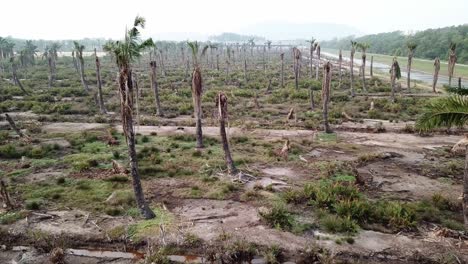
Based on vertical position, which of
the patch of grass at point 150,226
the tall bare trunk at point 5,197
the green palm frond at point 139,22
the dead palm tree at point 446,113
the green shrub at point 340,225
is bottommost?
the patch of grass at point 150,226

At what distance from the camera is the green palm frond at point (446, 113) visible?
40.1 ft

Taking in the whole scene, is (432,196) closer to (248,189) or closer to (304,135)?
(248,189)

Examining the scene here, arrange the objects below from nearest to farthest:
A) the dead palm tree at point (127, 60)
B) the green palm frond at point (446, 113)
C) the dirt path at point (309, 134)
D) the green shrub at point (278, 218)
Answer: the green palm frond at point (446, 113), the dead palm tree at point (127, 60), the green shrub at point (278, 218), the dirt path at point (309, 134)

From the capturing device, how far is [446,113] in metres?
12.6

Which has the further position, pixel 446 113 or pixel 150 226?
pixel 150 226

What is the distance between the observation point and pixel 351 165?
21.7 metres

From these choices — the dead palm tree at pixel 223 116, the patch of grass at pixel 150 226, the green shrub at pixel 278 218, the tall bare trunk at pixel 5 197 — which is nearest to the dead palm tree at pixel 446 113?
the green shrub at pixel 278 218

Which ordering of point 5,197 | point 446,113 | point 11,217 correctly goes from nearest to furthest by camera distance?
1. point 446,113
2. point 11,217
3. point 5,197

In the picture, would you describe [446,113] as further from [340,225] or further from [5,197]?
[5,197]

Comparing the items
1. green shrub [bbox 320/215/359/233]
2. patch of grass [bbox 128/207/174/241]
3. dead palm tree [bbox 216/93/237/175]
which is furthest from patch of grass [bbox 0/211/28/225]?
green shrub [bbox 320/215/359/233]

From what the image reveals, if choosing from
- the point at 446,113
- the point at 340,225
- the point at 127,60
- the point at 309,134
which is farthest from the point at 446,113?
the point at 309,134

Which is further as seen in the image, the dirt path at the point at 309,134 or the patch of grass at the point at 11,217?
the dirt path at the point at 309,134

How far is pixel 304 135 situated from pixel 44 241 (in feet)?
64.2

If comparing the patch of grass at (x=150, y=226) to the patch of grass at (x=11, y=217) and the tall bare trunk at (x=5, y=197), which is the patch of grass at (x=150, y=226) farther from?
the tall bare trunk at (x=5, y=197)
